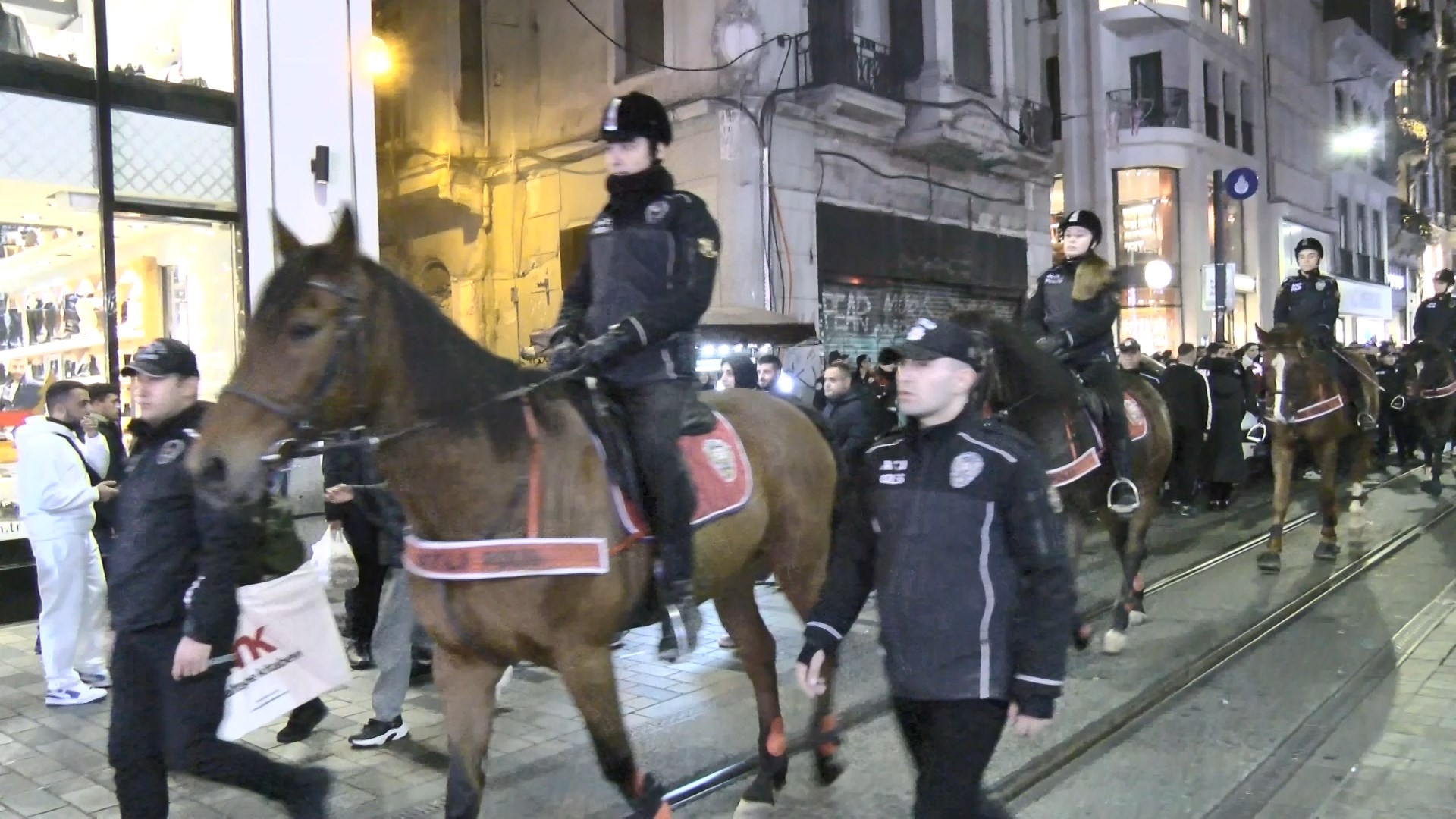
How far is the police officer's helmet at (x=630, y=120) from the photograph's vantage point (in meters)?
4.17

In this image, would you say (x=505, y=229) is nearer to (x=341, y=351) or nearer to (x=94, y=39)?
(x=94, y=39)

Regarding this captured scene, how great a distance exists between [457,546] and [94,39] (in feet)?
30.3

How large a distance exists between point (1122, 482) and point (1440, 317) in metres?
10.2

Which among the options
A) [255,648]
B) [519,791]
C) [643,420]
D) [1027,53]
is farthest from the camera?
[1027,53]

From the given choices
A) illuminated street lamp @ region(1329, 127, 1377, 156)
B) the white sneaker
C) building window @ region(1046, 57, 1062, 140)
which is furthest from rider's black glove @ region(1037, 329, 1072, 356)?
illuminated street lamp @ region(1329, 127, 1377, 156)

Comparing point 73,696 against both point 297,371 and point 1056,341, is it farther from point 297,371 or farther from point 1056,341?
point 1056,341

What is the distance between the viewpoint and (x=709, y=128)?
16.5m

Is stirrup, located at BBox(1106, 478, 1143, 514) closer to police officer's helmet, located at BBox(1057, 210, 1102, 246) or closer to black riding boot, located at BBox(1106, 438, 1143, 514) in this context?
black riding boot, located at BBox(1106, 438, 1143, 514)

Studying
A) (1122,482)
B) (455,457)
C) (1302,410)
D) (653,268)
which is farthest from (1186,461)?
(455,457)

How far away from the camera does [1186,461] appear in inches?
534

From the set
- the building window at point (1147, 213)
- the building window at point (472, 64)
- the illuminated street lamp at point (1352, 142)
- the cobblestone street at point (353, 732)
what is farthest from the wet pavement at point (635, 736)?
the illuminated street lamp at point (1352, 142)

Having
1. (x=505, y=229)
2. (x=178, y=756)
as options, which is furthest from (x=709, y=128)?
(x=178, y=756)

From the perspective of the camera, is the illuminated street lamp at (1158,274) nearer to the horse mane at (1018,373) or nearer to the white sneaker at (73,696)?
the horse mane at (1018,373)

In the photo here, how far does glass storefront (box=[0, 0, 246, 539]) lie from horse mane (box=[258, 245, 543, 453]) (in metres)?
7.79
